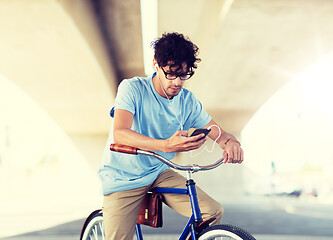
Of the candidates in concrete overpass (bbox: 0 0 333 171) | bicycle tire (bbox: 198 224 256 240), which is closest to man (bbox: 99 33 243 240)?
bicycle tire (bbox: 198 224 256 240)

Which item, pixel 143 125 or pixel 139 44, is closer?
pixel 143 125

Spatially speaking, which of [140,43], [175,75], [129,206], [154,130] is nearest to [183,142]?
[175,75]

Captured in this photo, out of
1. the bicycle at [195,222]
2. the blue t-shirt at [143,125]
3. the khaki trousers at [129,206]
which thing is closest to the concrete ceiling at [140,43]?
the blue t-shirt at [143,125]

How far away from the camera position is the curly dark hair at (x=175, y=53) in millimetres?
2182

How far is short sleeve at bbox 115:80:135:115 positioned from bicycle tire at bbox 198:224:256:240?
0.70m

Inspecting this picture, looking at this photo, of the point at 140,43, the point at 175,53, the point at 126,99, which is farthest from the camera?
the point at 140,43

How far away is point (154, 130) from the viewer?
247cm

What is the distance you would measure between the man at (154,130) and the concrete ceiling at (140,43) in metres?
7.00

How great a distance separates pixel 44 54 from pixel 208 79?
5.46 meters

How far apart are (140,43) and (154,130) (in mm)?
11470

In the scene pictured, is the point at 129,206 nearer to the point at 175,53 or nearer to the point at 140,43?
the point at 175,53

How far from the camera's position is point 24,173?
142ft

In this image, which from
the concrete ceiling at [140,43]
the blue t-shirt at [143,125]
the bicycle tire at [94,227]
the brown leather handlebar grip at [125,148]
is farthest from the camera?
the concrete ceiling at [140,43]

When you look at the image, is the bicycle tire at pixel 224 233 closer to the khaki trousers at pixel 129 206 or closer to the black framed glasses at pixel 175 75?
the khaki trousers at pixel 129 206
